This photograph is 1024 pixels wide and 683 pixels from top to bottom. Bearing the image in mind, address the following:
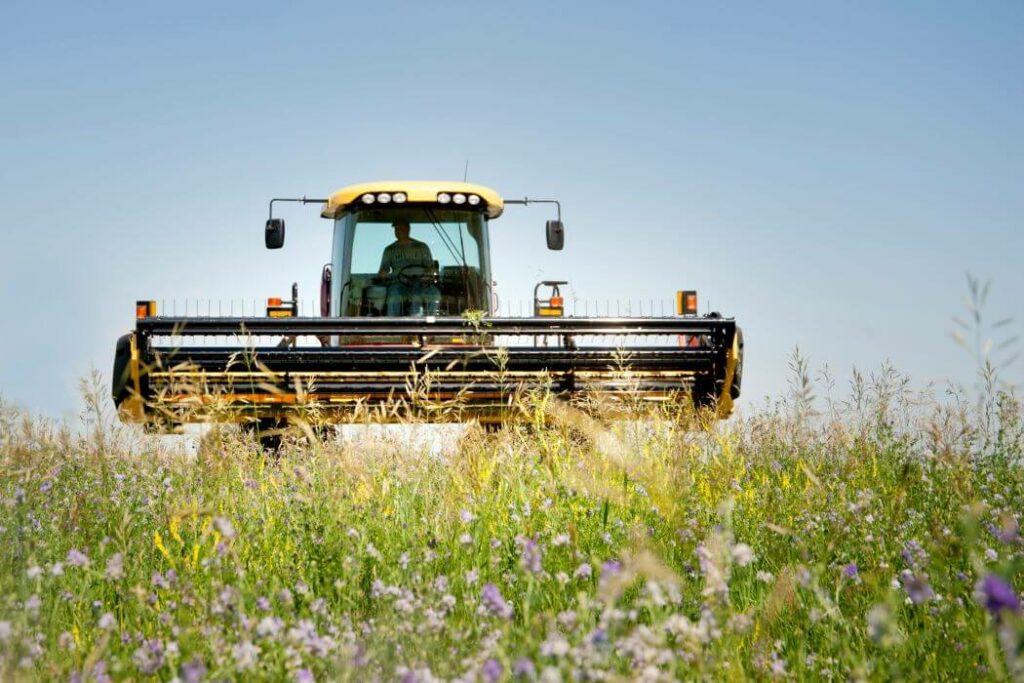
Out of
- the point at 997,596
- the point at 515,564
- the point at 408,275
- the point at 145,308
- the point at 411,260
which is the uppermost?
the point at 411,260

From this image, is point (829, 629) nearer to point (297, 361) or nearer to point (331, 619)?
point (331, 619)

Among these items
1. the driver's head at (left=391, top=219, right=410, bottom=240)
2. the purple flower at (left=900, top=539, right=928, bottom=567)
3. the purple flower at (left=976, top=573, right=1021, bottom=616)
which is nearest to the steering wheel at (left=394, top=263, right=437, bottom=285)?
the driver's head at (left=391, top=219, right=410, bottom=240)

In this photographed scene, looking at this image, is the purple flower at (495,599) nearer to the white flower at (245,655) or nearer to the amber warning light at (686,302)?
the white flower at (245,655)

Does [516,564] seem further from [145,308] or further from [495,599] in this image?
[145,308]

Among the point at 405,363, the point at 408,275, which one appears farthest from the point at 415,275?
the point at 405,363

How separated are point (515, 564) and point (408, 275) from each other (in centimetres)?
652

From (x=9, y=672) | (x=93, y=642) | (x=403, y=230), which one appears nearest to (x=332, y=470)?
(x=93, y=642)

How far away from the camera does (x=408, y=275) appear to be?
31.4 feet

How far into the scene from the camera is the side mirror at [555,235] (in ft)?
31.5

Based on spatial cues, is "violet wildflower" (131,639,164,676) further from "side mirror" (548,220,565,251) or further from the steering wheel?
"side mirror" (548,220,565,251)

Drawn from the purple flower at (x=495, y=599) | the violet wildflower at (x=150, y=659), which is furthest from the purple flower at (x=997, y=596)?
the violet wildflower at (x=150, y=659)

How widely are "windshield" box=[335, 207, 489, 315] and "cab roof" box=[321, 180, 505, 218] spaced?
0.68ft

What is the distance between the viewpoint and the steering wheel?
375 inches

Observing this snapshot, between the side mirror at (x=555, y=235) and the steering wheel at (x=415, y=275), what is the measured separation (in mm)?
1201
